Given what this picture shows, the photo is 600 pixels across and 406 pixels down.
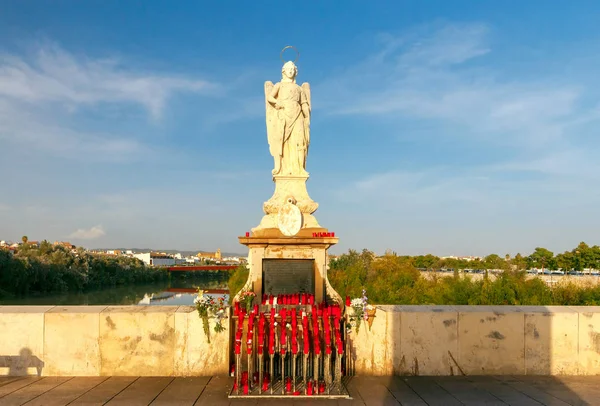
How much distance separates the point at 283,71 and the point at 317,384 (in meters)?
5.39

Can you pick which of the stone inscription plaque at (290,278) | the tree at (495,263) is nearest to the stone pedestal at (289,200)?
the stone inscription plaque at (290,278)

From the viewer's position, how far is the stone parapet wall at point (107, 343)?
7102 mm

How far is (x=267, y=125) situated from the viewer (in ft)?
29.8

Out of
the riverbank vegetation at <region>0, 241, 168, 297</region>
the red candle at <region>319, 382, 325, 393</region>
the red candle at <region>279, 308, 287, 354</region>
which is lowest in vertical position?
the riverbank vegetation at <region>0, 241, 168, 297</region>

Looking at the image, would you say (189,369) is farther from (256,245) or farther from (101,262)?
(101,262)

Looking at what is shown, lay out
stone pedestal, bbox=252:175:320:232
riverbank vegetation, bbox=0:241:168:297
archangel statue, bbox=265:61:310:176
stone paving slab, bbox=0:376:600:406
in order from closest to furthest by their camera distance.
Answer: stone paving slab, bbox=0:376:600:406, stone pedestal, bbox=252:175:320:232, archangel statue, bbox=265:61:310:176, riverbank vegetation, bbox=0:241:168:297

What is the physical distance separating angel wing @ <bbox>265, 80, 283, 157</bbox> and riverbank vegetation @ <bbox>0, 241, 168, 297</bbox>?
46262mm

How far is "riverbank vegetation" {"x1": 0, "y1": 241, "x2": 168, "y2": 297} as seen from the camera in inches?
1905

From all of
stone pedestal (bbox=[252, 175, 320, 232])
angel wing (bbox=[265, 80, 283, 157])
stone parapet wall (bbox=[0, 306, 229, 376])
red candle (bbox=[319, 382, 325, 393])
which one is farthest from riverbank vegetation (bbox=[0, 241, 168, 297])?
red candle (bbox=[319, 382, 325, 393])

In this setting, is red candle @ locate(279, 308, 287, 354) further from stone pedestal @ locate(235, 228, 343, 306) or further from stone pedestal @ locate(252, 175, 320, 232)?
stone pedestal @ locate(252, 175, 320, 232)

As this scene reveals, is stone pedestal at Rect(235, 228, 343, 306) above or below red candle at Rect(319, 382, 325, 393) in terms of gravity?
above

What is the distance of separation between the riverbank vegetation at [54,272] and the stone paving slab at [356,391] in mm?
46361

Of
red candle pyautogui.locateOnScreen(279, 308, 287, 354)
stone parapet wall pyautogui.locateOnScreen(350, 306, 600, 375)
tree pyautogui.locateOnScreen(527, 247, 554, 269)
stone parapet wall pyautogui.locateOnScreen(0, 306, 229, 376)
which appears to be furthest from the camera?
tree pyautogui.locateOnScreen(527, 247, 554, 269)

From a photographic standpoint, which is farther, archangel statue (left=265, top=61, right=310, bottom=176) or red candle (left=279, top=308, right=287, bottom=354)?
archangel statue (left=265, top=61, right=310, bottom=176)
